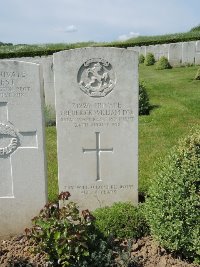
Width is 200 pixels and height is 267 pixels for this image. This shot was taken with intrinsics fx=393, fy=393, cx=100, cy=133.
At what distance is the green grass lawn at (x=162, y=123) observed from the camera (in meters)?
6.77

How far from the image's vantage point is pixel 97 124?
4832mm

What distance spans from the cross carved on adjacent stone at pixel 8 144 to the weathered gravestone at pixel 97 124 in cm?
44

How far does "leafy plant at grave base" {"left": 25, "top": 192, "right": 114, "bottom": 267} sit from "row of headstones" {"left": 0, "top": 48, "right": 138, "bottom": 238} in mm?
925

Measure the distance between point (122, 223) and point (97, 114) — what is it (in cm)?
133

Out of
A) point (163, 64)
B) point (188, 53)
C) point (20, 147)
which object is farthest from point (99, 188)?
point (188, 53)

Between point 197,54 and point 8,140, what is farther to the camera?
point 197,54

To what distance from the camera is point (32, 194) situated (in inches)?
186

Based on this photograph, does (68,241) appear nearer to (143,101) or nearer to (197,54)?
(143,101)

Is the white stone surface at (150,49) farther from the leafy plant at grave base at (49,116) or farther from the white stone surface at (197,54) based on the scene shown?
the leafy plant at grave base at (49,116)

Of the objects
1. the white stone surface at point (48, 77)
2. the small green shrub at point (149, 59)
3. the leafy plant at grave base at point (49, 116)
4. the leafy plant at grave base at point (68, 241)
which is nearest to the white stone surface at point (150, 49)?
the small green shrub at point (149, 59)

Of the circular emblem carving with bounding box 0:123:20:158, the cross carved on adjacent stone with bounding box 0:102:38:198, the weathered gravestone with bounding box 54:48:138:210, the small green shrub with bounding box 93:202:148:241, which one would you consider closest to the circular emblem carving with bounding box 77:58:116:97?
the weathered gravestone with bounding box 54:48:138:210

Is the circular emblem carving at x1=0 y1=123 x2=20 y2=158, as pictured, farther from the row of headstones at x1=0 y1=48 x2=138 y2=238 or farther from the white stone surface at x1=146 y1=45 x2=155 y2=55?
the white stone surface at x1=146 y1=45 x2=155 y2=55

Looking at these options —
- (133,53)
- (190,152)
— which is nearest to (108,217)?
(190,152)

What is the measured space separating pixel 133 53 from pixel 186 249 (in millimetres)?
2266
